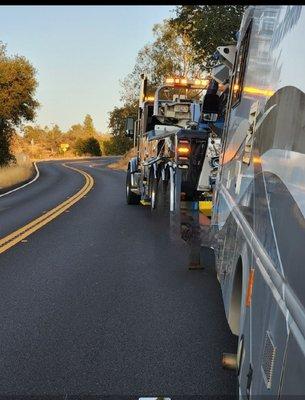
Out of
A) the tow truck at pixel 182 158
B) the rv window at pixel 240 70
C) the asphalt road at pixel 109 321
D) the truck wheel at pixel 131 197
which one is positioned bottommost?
the truck wheel at pixel 131 197

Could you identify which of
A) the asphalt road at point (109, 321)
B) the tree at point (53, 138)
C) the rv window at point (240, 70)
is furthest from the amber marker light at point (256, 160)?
the tree at point (53, 138)

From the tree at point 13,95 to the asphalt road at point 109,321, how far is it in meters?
24.8

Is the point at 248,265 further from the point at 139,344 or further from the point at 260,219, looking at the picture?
the point at 139,344

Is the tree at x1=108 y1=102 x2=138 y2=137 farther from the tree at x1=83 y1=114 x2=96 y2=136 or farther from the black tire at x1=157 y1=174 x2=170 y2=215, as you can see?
the tree at x1=83 y1=114 x2=96 y2=136

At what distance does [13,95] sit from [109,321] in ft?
96.9

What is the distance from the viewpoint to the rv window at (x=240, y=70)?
4469mm

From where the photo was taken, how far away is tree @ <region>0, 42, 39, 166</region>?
32.2 metres

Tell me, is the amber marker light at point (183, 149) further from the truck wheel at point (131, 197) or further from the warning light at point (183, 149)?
the truck wheel at point (131, 197)

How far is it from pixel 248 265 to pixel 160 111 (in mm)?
9693

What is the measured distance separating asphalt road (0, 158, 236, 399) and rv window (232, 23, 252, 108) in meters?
2.24

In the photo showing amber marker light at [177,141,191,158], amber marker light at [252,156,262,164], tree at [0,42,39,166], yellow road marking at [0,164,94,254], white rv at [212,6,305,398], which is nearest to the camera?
white rv at [212,6,305,398]

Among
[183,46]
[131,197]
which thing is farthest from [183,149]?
[183,46]

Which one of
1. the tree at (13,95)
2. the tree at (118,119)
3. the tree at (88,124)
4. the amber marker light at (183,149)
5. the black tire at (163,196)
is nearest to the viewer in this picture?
the amber marker light at (183,149)

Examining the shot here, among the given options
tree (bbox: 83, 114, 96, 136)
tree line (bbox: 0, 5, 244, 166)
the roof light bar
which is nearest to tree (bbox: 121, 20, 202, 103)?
tree line (bbox: 0, 5, 244, 166)
